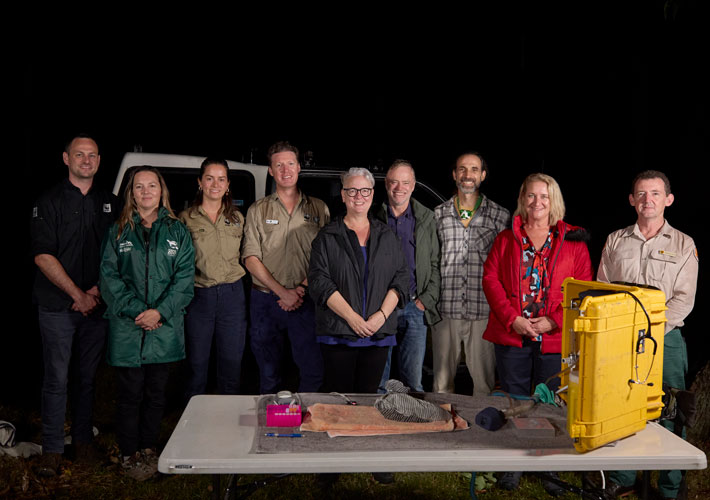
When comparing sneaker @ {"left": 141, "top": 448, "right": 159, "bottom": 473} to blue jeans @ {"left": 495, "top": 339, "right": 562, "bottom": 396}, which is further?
sneaker @ {"left": 141, "top": 448, "right": 159, "bottom": 473}

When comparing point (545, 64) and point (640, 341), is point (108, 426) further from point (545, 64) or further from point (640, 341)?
point (545, 64)

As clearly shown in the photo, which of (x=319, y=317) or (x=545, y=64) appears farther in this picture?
(x=545, y=64)

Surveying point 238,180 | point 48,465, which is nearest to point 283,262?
point 238,180

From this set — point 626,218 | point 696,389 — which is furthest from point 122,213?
point 626,218

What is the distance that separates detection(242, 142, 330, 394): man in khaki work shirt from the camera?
3945mm

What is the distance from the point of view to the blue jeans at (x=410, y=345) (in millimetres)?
3875

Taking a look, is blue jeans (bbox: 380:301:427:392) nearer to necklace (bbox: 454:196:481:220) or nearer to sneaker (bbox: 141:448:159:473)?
necklace (bbox: 454:196:481:220)

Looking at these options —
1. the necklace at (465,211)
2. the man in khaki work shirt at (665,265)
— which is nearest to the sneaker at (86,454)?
the necklace at (465,211)

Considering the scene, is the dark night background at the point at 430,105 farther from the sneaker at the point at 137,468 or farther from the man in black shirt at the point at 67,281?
the sneaker at the point at 137,468

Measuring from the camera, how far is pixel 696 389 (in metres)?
4.25

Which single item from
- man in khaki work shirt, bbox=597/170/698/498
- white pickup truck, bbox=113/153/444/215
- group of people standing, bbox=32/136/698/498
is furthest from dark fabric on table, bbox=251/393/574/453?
white pickup truck, bbox=113/153/444/215

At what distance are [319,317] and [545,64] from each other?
6.48 metres

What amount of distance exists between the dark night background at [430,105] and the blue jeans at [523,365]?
5.29 feet

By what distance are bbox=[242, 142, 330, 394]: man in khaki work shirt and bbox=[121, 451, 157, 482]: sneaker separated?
978mm
